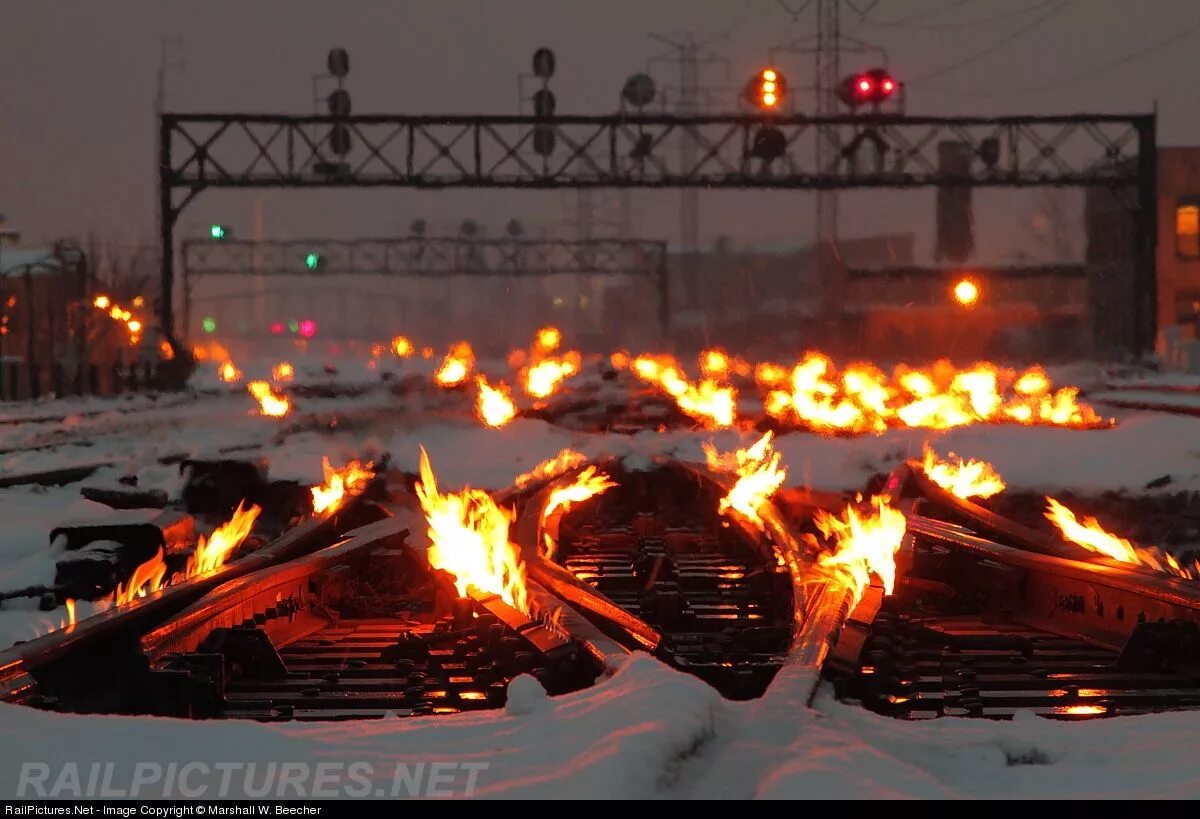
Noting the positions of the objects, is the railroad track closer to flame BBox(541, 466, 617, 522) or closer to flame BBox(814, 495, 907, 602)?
flame BBox(814, 495, 907, 602)

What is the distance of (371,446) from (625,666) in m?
17.5

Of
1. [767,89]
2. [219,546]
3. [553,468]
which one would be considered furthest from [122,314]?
[219,546]

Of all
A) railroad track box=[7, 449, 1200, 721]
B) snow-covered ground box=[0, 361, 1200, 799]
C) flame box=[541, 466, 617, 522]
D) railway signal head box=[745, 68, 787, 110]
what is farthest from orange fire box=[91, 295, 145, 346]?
snow-covered ground box=[0, 361, 1200, 799]

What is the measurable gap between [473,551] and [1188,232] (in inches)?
Result: 2246

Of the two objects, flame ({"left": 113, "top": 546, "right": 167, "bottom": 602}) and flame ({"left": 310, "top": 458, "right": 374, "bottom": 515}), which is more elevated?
flame ({"left": 310, "top": 458, "right": 374, "bottom": 515})

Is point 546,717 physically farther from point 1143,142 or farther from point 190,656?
point 1143,142

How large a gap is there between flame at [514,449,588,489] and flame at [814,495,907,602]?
405 cm

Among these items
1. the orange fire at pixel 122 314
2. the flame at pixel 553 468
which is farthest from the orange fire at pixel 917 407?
the orange fire at pixel 122 314

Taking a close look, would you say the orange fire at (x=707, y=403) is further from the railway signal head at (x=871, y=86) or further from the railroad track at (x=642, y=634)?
the railroad track at (x=642, y=634)

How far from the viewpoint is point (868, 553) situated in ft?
29.9

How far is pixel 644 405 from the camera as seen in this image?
32.9 meters

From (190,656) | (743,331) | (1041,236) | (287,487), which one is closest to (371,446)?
(287,487)

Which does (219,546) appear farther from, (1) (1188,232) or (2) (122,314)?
(2) (122,314)

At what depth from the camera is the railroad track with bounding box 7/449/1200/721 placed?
6.33 meters
